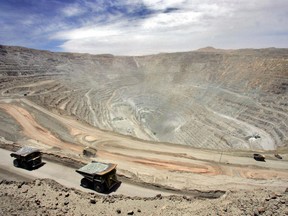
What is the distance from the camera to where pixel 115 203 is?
51.6ft

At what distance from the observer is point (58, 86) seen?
7312 cm

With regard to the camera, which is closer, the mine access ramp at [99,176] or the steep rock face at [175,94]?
the mine access ramp at [99,176]

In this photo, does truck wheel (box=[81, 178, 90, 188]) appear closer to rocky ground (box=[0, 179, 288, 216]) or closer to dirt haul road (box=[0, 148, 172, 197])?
dirt haul road (box=[0, 148, 172, 197])

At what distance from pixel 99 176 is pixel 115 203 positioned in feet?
6.52

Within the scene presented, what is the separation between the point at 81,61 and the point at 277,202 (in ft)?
350

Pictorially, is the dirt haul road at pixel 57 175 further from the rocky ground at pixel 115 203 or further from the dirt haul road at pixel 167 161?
the dirt haul road at pixel 167 161

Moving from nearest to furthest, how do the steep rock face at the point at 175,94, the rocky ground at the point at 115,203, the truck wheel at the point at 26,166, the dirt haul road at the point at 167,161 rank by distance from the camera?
the rocky ground at the point at 115,203
the truck wheel at the point at 26,166
the dirt haul road at the point at 167,161
the steep rock face at the point at 175,94

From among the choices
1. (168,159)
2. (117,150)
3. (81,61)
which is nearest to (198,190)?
(168,159)

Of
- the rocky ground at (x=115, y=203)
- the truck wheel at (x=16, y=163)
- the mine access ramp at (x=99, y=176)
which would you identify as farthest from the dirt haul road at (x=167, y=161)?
the truck wheel at (x=16, y=163)

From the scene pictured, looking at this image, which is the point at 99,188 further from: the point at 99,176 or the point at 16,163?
the point at 16,163

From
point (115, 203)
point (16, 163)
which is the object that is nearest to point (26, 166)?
point (16, 163)

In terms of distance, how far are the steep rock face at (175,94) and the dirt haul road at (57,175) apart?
27.9m

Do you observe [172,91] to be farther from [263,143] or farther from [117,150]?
[117,150]

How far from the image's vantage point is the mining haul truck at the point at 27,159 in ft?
66.3
